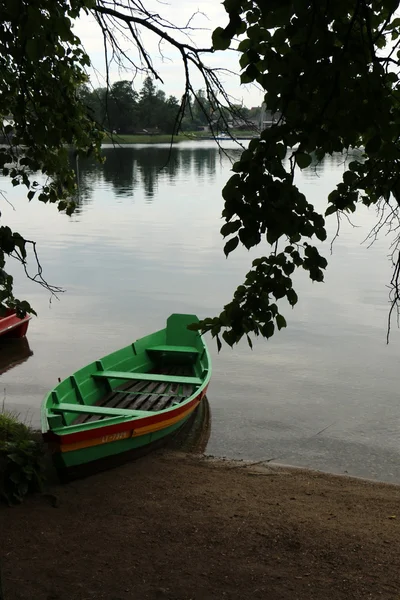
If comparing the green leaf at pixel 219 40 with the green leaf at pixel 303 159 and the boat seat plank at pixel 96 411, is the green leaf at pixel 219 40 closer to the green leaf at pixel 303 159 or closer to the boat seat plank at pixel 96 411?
the green leaf at pixel 303 159

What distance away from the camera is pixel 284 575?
5.13 m

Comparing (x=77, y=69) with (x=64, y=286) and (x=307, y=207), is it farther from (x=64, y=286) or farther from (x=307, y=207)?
(x=64, y=286)

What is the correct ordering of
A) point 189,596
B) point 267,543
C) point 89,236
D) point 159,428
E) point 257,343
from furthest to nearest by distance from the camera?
point 89,236 → point 257,343 → point 159,428 → point 267,543 → point 189,596

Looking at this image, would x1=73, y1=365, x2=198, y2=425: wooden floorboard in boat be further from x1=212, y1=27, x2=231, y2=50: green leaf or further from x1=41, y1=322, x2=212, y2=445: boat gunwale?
x1=212, y1=27, x2=231, y2=50: green leaf

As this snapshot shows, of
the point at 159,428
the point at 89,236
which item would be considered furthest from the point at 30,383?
the point at 89,236

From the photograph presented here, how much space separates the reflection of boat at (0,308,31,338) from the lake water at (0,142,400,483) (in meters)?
0.34

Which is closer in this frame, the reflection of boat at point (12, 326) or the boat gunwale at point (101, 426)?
the boat gunwale at point (101, 426)

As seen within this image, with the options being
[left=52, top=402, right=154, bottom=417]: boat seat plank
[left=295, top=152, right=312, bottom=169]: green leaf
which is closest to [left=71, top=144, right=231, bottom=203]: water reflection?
[left=52, top=402, right=154, bottom=417]: boat seat plank

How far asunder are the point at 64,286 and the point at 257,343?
7.74m

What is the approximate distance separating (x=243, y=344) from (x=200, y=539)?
339 inches

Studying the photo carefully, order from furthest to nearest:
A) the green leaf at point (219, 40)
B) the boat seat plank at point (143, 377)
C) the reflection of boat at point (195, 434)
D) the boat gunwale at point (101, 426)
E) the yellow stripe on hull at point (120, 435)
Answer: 1. the boat seat plank at point (143, 377)
2. the reflection of boat at point (195, 434)
3. the yellow stripe on hull at point (120, 435)
4. the boat gunwale at point (101, 426)
5. the green leaf at point (219, 40)

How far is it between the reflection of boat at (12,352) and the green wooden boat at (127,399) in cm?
343

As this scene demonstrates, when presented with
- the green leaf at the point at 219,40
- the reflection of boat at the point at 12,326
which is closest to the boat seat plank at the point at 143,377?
the reflection of boat at the point at 12,326

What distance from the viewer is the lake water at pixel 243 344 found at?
32.8 feet
